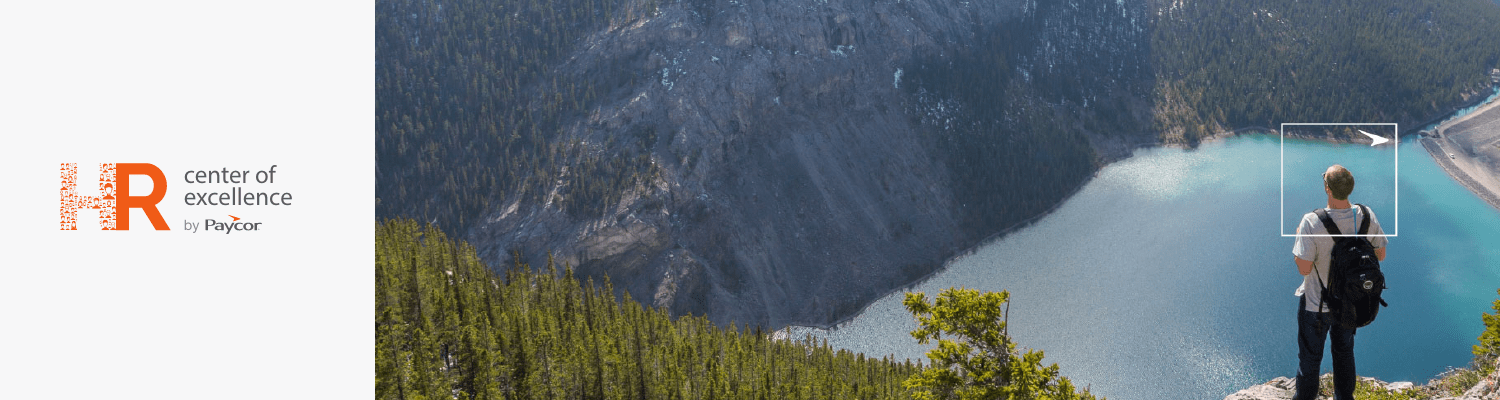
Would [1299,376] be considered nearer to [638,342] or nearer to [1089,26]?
[638,342]

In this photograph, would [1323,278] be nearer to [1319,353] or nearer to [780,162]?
[1319,353]

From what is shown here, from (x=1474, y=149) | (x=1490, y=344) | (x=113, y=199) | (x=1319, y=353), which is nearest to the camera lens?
(x=1319, y=353)

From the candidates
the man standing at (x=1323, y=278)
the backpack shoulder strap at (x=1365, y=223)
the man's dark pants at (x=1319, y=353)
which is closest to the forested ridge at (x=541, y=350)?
the man's dark pants at (x=1319, y=353)

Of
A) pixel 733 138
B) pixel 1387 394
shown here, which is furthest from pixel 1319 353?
pixel 733 138

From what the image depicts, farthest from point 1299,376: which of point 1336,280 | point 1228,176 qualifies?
point 1228,176

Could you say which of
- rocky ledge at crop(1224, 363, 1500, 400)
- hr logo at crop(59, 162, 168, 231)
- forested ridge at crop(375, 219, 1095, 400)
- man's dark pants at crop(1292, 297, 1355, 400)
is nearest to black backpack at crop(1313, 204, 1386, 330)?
man's dark pants at crop(1292, 297, 1355, 400)

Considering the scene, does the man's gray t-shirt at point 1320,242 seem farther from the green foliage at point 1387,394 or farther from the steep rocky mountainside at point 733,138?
the steep rocky mountainside at point 733,138
